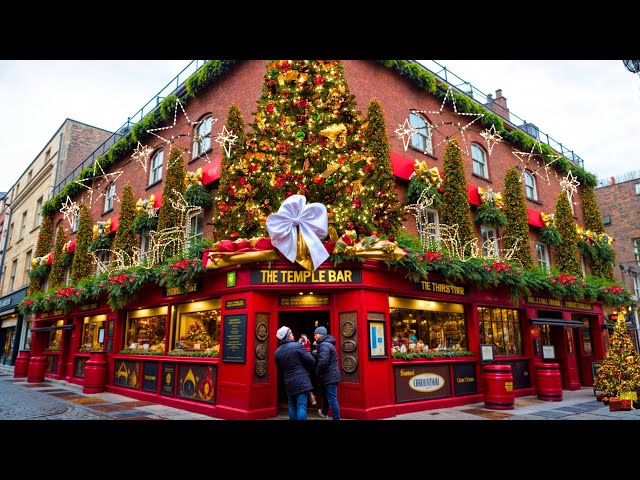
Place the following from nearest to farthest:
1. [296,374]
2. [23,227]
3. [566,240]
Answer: [296,374], [566,240], [23,227]

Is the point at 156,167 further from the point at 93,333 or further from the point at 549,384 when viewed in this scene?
the point at 549,384

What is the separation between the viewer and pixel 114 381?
46.6 ft

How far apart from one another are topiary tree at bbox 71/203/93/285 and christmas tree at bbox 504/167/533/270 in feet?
59.1

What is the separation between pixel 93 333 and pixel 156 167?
289 inches

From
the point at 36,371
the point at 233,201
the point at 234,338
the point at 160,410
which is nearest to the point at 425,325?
the point at 234,338

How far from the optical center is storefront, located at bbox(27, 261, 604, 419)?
31.7ft

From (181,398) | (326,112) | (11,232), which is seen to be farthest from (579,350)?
(11,232)

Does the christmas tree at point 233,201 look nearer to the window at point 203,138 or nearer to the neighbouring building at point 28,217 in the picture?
the window at point 203,138

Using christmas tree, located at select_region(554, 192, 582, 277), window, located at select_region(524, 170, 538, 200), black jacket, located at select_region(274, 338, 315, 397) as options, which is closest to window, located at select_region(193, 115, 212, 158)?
black jacket, located at select_region(274, 338, 315, 397)

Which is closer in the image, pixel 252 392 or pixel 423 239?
pixel 252 392

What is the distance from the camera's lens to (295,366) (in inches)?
303

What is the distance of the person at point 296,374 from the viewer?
7547mm

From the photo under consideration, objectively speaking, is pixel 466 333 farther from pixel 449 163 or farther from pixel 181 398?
pixel 181 398

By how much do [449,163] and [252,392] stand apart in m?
9.85
